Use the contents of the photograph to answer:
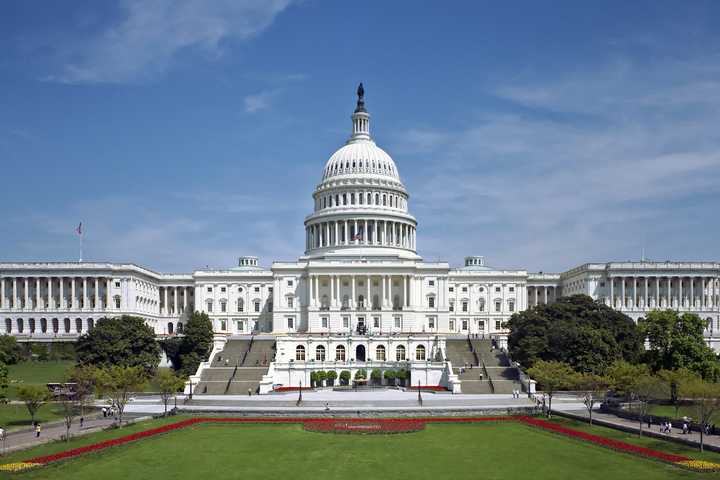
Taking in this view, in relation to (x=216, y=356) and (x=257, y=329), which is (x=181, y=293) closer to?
(x=257, y=329)

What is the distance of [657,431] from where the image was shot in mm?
54000

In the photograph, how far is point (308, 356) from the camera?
10706 centimetres

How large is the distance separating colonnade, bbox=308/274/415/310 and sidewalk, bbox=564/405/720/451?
6327 centimetres

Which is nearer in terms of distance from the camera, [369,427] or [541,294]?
[369,427]

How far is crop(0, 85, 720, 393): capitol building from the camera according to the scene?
128m

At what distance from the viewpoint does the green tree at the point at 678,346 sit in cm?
7212

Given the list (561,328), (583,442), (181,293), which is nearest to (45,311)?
(181,293)

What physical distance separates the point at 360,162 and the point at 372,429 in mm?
97256

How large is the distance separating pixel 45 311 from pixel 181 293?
29210 millimetres

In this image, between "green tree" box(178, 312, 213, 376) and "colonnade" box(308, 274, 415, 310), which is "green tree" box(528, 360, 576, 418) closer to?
"green tree" box(178, 312, 213, 376)

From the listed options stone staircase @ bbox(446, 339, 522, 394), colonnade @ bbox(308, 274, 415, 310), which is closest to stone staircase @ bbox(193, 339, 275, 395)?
colonnade @ bbox(308, 274, 415, 310)

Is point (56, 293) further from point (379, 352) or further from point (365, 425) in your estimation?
point (365, 425)

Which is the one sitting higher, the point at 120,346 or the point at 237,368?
the point at 120,346

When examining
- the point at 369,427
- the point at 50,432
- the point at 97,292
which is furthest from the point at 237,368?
the point at 97,292
